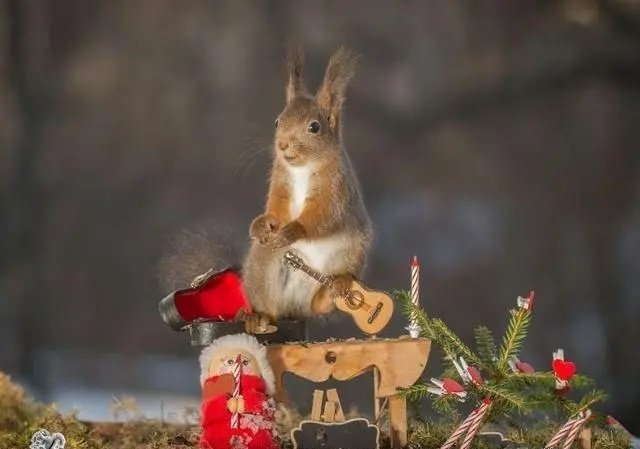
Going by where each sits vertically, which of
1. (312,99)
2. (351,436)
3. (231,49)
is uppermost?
(231,49)

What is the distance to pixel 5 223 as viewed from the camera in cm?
187

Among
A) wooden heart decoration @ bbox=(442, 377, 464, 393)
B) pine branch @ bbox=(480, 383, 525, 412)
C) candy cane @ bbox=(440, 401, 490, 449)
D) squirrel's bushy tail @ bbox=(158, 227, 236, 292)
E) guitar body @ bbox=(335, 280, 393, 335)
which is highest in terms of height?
squirrel's bushy tail @ bbox=(158, 227, 236, 292)

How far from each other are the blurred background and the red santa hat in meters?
0.59

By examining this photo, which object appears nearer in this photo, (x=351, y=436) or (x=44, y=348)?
(x=351, y=436)

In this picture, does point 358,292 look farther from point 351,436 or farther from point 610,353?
point 610,353

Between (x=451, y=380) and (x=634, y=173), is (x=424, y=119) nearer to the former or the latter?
(x=634, y=173)

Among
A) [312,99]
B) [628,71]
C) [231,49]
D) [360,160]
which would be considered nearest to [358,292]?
[312,99]

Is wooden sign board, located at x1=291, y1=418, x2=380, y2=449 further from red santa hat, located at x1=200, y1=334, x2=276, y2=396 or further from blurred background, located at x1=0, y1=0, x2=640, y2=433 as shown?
blurred background, located at x1=0, y1=0, x2=640, y2=433

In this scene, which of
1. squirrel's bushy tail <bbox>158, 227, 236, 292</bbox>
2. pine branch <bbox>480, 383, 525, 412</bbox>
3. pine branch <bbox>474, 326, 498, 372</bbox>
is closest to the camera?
pine branch <bbox>480, 383, 525, 412</bbox>

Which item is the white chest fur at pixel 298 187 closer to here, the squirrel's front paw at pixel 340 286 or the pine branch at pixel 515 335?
the squirrel's front paw at pixel 340 286

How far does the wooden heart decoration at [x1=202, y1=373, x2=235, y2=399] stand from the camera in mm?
1156

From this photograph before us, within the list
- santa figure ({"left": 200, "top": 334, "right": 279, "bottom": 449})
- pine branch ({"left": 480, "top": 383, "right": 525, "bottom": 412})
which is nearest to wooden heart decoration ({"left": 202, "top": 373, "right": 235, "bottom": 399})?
santa figure ({"left": 200, "top": 334, "right": 279, "bottom": 449})

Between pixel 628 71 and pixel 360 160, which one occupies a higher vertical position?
pixel 628 71

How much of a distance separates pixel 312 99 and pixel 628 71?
82cm
